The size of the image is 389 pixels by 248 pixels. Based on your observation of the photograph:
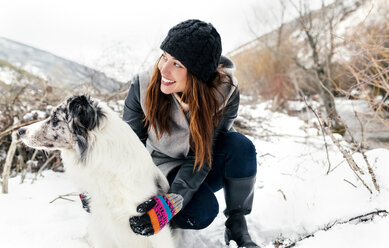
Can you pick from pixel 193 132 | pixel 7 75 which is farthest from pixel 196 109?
pixel 7 75

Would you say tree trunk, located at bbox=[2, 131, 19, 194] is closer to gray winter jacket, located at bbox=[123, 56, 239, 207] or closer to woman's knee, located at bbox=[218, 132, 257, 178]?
Answer: gray winter jacket, located at bbox=[123, 56, 239, 207]

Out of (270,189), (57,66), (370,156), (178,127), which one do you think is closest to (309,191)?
(270,189)

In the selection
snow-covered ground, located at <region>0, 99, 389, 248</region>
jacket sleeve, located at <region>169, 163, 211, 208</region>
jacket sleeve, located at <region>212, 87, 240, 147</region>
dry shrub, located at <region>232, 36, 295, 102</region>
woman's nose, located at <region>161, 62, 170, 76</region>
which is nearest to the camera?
snow-covered ground, located at <region>0, 99, 389, 248</region>

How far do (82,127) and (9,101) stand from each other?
238cm

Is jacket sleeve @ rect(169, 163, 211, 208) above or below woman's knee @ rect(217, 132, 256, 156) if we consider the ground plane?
below

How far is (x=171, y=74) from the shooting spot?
1703 mm

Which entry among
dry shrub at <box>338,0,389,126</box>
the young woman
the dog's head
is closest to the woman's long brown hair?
the young woman

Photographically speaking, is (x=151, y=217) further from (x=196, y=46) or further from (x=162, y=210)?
(x=196, y=46)

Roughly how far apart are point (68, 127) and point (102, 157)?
0.83ft

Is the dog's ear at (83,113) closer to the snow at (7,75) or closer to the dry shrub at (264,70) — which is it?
the snow at (7,75)

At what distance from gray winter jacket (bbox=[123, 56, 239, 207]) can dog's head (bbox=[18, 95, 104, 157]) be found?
1.59 ft

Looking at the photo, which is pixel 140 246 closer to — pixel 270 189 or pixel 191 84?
pixel 191 84

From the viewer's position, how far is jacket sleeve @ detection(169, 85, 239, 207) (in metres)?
1.82

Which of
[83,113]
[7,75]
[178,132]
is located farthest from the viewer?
[7,75]
